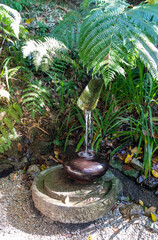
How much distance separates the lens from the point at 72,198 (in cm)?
211

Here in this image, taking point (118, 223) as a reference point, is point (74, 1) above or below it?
above

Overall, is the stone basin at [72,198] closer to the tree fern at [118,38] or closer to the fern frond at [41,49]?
the tree fern at [118,38]

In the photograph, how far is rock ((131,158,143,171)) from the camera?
8.54ft

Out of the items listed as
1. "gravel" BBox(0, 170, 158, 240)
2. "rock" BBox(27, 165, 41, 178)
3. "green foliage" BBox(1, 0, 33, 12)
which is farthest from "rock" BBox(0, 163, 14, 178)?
"green foliage" BBox(1, 0, 33, 12)

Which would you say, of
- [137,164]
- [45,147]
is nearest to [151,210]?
[137,164]

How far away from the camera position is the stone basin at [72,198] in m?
1.99

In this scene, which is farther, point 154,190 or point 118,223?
point 154,190

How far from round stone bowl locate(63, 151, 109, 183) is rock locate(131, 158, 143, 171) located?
500mm

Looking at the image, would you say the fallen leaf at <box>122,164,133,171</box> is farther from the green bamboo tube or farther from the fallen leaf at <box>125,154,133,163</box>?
the green bamboo tube

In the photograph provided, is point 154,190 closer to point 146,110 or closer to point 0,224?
point 146,110

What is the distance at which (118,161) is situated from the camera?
2.77m

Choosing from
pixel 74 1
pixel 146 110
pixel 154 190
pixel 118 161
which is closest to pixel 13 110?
pixel 118 161

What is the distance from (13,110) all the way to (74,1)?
3312 millimetres

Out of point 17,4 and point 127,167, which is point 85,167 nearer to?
point 127,167
